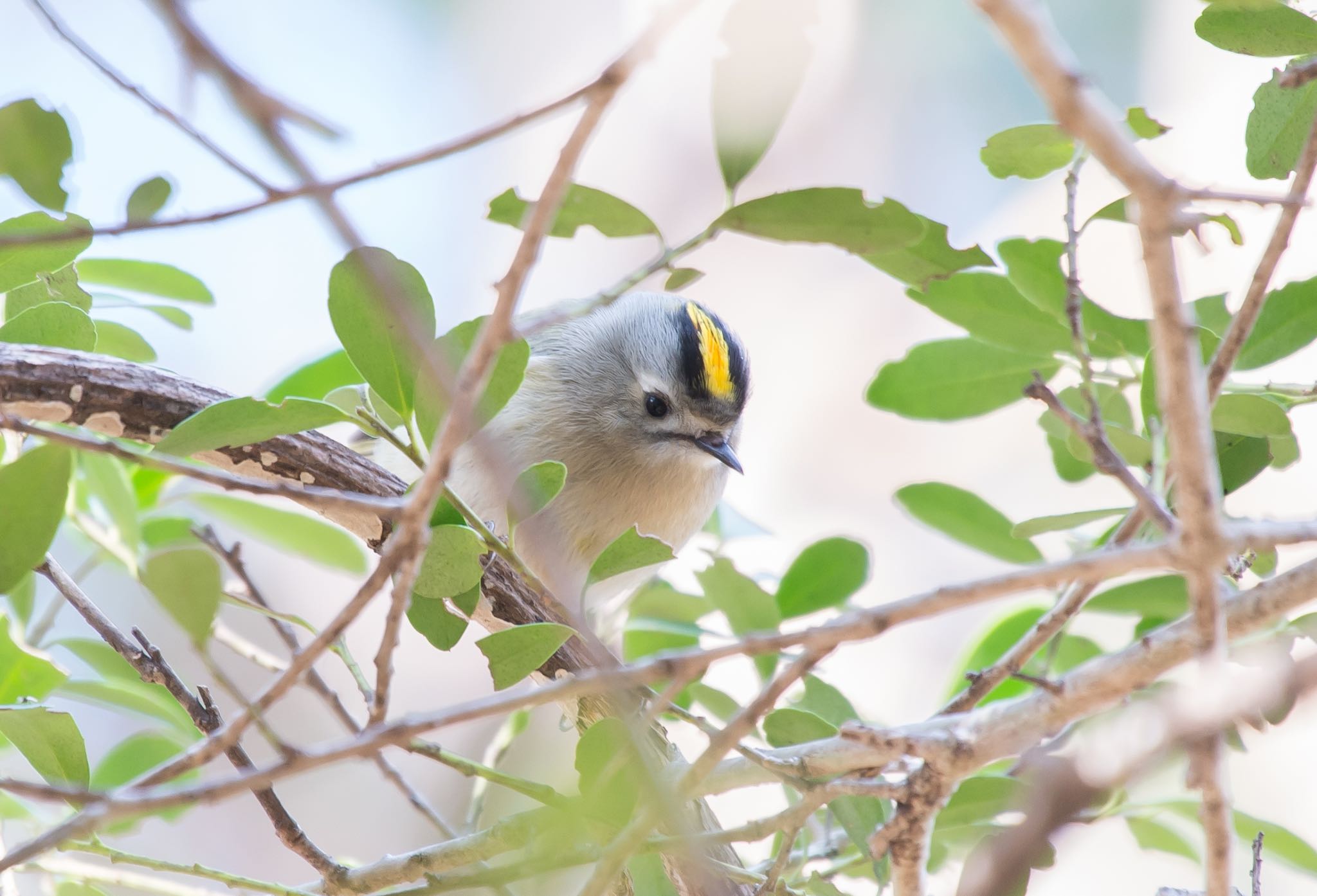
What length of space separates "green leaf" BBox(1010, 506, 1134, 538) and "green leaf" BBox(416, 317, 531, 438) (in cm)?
42

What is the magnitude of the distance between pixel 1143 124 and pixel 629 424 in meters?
1.16

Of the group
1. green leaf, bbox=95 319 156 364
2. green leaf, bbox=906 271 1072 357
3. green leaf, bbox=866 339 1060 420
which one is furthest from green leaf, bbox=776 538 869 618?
green leaf, bbox=95 319 156 364

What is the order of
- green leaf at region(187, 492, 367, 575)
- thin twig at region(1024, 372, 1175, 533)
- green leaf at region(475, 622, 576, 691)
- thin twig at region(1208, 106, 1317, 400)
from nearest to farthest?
thin twig at region(1024, 372, 1175, 533) → thin twig at region(1208, 106, 1317, 400) → green leaf at region(475, 622, 576, 691) → green leaf at region(187, 492, 367, 575)

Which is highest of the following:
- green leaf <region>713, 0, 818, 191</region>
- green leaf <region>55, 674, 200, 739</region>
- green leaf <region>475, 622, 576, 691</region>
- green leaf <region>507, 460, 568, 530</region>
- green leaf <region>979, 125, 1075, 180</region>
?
green leaf <region>979, 125, 1075, 180</region>

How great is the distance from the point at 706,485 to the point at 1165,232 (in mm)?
1488

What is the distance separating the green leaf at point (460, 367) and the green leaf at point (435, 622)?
14 centimetres

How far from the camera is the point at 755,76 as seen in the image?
2.61 ft

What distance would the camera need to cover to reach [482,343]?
57cm

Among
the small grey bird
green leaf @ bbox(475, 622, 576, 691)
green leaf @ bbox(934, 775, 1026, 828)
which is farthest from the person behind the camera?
the small grey bird

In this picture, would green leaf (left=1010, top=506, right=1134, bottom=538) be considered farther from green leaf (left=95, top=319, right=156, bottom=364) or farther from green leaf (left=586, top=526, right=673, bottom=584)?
green leaf (left=95, top=319, right=156, bottom=364)

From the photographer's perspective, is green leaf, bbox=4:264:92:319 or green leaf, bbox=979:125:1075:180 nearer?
green leaf, bbox=979:125:1075:180

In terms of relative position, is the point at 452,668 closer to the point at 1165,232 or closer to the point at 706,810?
the point at 706,810

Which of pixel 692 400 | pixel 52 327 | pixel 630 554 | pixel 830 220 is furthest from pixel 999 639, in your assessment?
pixel 52 327

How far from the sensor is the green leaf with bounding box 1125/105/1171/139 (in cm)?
92
